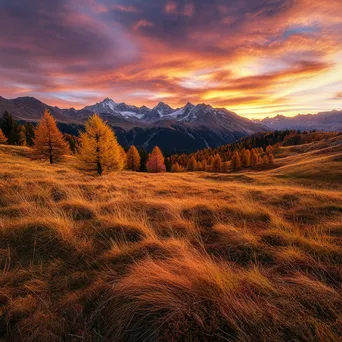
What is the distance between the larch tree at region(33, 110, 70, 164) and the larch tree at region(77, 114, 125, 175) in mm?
14619

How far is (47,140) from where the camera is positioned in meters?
35.4

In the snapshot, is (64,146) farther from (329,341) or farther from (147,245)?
(329,341)

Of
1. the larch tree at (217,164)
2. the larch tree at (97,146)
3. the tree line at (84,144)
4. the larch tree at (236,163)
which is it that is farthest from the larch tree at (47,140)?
the larch tree at (236,163)

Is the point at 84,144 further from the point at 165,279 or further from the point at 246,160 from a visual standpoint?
the point at 246,160

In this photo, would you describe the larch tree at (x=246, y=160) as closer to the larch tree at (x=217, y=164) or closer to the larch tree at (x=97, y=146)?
the larch tree at (x=217, y=164)

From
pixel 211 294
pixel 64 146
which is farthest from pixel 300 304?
pixel 64 146

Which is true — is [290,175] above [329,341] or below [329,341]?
below

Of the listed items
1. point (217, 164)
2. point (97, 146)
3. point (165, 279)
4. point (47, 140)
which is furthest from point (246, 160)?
point (165, 279)

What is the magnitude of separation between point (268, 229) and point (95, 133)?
2354 cm

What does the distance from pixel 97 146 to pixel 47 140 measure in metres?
17.3

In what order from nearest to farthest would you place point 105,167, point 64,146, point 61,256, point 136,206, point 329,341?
1. point 329,341
2. point 61,256
3. point 136,206
4. point 105,167
5. point 64,146

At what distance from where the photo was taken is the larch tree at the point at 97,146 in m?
24.0

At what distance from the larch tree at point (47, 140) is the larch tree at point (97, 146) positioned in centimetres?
1462

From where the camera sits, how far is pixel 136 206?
6344 mm
